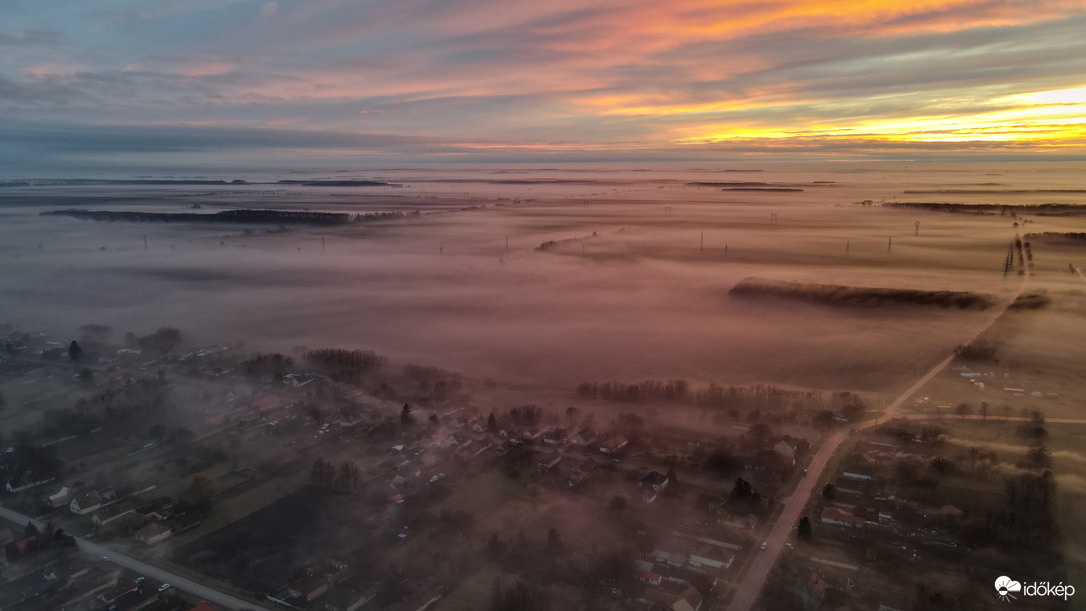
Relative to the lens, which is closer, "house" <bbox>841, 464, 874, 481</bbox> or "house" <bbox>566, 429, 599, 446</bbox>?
"house" <bbox>841, 464, 874, 481</bbox>

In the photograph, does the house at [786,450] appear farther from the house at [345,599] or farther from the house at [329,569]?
the house at [329,569]

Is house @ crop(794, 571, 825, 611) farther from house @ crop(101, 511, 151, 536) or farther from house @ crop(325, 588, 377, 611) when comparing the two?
house @ crop(101, 511, 151, 536)

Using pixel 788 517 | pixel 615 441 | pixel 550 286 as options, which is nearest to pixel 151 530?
pixel 615 441

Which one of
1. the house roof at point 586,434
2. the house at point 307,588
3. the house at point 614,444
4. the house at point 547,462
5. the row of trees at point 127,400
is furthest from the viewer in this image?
the row of trees at point 127,400

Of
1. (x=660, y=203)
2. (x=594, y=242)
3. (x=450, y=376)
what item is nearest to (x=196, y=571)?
(x=450, y=376)

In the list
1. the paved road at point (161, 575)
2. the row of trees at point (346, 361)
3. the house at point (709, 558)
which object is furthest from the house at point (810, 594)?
the row of trees at point (346, 361)

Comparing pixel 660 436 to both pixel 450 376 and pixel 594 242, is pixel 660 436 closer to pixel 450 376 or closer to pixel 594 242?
pixel 450 376

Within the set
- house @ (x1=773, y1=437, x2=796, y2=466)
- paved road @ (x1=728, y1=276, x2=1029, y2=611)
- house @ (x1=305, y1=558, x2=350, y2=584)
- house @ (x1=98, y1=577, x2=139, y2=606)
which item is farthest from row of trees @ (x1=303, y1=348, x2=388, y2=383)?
paved road @ (x1=728, y1=276, x2=1029, y2=611)
